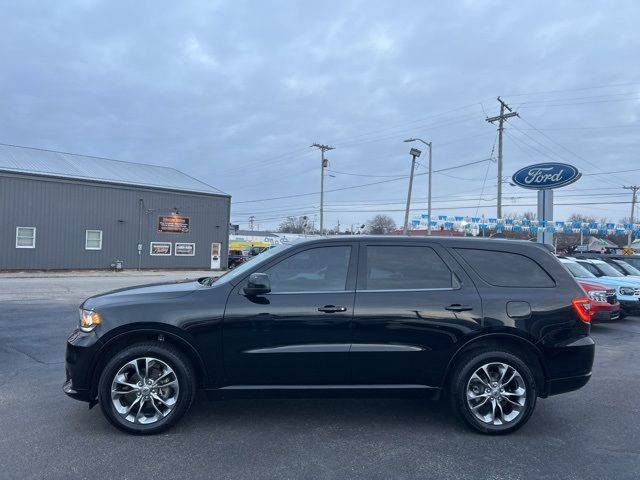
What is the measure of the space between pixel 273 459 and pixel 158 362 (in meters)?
1.30

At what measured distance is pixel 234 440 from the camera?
436cm

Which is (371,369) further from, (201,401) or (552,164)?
(552,164)

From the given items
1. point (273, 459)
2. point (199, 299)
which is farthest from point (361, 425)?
point (199, 299)

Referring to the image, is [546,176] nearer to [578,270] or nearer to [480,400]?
[578,270]

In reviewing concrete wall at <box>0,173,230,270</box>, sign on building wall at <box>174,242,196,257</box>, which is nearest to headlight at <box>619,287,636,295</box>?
concrete wall at <box>0,173,230,270</box>

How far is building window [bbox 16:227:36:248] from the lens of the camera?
102 ft

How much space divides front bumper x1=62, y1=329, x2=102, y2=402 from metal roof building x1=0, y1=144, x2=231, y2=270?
3057cm

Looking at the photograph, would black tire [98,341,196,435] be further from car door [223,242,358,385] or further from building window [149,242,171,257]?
building window [149,242,171,257]

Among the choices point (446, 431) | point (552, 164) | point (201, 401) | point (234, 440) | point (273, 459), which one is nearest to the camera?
point (273, 459)

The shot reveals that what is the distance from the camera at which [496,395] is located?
4.65 metres

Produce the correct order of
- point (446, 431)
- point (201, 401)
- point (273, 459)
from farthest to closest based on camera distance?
point (201, 401) < point (446, 431) < point (273, 459)

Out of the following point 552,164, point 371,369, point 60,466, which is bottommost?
point 60,466

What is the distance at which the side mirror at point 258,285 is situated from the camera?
4.39 meters

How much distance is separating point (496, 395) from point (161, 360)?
9.71ft
